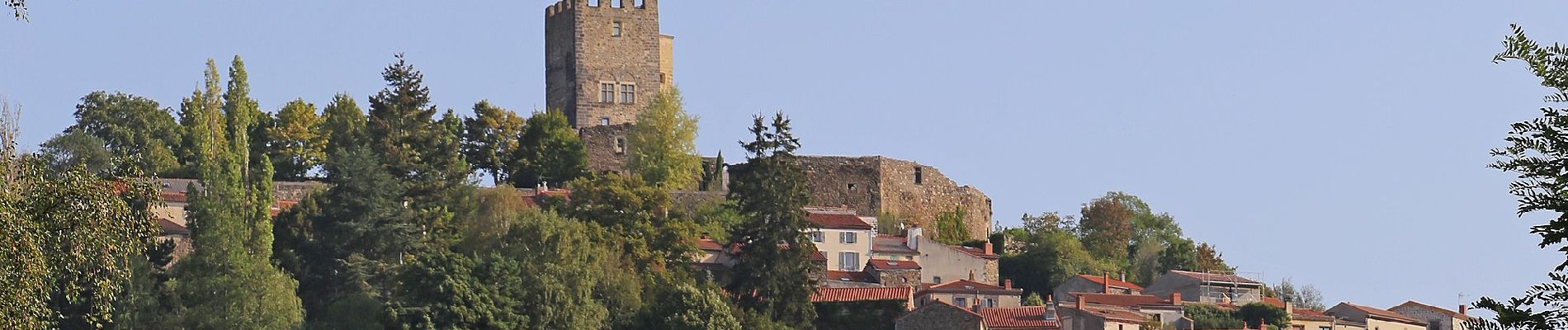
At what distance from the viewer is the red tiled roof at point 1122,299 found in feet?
246

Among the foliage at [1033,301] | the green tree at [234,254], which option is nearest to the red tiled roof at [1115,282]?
the foliage at [1033,301]

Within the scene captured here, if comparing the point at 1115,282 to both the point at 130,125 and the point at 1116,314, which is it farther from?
the point at 130,125

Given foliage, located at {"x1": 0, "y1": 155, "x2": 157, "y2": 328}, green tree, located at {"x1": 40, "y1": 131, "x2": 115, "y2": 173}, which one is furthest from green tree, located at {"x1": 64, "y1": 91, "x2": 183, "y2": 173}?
foliage, located at {"x1": 0, "y1": 155, "x2": 157, "y2": 328}

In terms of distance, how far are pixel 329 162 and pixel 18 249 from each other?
53821 millimetres

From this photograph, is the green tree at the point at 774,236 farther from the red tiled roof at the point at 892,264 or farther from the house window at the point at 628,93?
the house window at the point at 628,93

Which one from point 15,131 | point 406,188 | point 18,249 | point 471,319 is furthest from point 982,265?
point 18,249

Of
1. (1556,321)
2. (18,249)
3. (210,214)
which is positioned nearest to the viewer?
(1556,321)

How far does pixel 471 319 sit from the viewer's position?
6091 cm

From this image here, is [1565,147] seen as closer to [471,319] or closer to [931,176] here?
[471,319]

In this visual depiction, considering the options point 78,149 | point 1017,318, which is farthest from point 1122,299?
point 78,149

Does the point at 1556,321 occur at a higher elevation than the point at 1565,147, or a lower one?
lower

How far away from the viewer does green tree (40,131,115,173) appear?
81.6 m

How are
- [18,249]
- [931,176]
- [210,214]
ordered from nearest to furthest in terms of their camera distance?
[18,249] < [210,214] < [931,176]

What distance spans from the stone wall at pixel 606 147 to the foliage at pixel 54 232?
58918mm
